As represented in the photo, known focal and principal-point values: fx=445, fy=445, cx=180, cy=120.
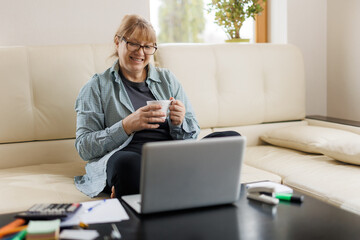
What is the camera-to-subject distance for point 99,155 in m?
1.97

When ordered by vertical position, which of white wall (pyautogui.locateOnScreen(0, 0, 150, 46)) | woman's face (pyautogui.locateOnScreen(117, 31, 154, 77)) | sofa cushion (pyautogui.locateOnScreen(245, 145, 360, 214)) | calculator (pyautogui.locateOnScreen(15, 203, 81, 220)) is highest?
white wall (pyautogui.locateOnScreen(0, 0, 150, 46))

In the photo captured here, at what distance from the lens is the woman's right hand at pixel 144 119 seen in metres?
1.64

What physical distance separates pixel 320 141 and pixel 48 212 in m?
1.58

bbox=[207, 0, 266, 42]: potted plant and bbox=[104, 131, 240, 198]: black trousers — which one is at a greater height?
bbox=[207, 0, 266, 42]: potted plant

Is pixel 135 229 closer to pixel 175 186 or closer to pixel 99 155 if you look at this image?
pixel 175 186

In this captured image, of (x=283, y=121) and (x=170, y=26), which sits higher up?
(x=170, y=26)

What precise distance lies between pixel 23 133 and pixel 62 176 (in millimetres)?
382

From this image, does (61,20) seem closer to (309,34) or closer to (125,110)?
(125,110)

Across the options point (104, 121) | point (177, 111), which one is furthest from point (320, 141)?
point (104, 121)

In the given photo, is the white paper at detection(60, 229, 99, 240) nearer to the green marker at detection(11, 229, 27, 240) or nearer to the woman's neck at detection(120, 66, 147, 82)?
the green marker at detection(11, 229, 27, 240)

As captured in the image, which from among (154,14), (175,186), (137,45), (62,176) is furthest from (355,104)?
(175,186)

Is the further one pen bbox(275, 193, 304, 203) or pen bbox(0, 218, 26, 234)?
pen bbox(275, 193, 304, 203)

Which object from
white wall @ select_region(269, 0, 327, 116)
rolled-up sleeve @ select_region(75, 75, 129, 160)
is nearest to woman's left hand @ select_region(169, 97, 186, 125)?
rolled-up sleeve @ select_region(75, 75, 129, 160)

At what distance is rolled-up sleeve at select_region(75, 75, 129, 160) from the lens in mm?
1873
